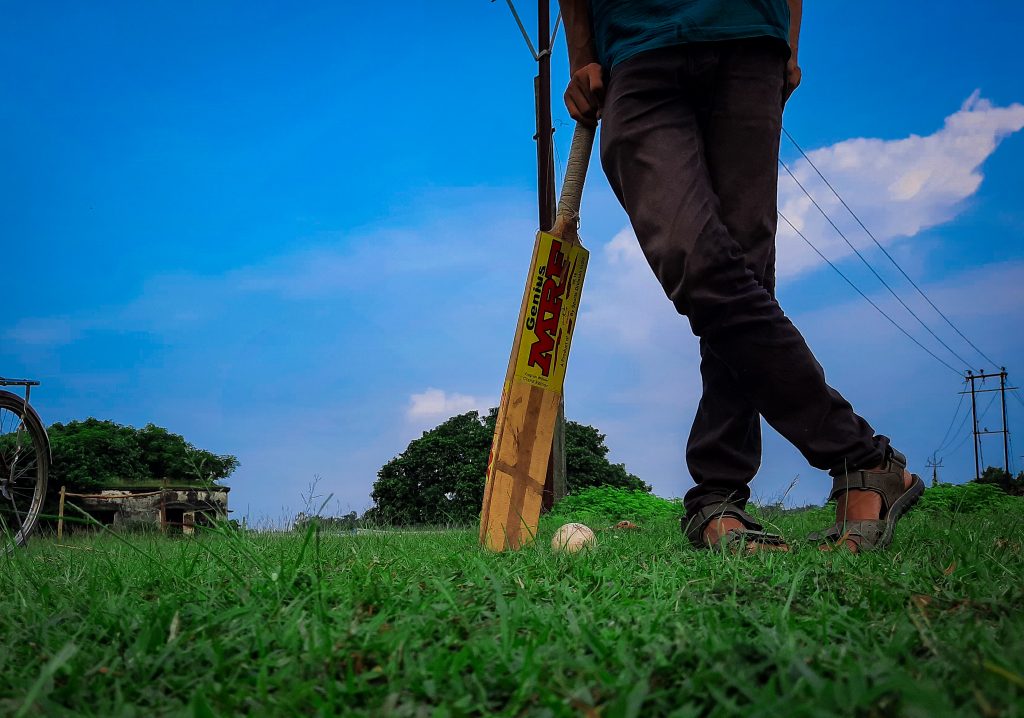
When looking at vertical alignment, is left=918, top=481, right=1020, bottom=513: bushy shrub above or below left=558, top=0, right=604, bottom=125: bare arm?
below

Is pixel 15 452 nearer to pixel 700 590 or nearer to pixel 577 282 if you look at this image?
pixel 577 282

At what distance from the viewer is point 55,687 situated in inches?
45.6

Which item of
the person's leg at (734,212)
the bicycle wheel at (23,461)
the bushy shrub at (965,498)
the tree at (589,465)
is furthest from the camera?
the tree at (589,465)

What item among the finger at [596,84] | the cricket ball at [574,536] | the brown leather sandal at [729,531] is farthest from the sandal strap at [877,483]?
the finger at [596,84]

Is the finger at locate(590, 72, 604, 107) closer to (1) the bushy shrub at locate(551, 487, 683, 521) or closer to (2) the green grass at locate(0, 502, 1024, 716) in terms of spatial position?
(2) the green grass at locate(0, 502, 1024, 716)

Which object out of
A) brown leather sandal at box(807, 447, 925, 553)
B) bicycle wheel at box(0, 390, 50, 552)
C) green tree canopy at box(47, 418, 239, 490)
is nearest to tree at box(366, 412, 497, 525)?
green tree canopy at box(47, 418, 239, 490)

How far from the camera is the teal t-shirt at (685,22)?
2.47 metres

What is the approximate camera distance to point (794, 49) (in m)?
2.97

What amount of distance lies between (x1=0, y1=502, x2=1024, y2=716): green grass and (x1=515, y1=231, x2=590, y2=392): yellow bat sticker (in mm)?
1142

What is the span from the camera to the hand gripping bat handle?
300 cm

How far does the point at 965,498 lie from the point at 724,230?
20.1ft

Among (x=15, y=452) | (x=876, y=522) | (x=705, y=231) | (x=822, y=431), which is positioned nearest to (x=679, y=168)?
(x=705, y=231)

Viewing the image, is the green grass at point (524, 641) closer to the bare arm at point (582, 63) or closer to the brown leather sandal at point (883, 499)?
the brown leather sandal at point (883, 499)

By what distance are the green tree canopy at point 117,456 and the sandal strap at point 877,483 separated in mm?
7340
